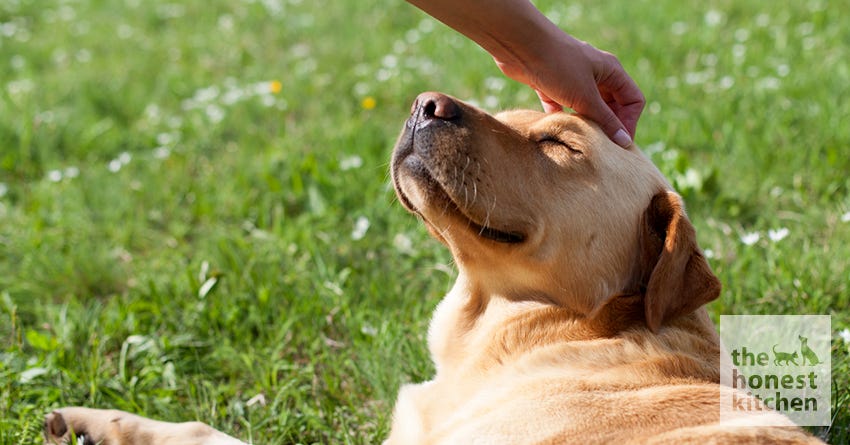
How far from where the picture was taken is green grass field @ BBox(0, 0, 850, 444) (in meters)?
3.36

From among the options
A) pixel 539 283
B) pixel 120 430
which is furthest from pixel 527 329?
pixel 120 430

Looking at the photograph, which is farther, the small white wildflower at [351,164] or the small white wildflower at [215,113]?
the small white wildflower at [215,113]

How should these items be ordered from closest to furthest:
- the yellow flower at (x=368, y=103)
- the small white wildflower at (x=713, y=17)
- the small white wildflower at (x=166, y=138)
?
the small white wildflower at (x=166, y=138) → the yellow flower at (x=368, y=103) → the small white wildflower at (x=713, y=17)

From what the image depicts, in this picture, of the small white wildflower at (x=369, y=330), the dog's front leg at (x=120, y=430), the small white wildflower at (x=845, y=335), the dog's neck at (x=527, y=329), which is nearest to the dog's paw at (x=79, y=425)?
the dog's front leg at (x=120, y=430)

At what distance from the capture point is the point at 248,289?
3879 millimetres

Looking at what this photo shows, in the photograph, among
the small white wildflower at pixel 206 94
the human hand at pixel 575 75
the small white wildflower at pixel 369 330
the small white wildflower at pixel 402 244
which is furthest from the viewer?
the small white wildflower at pixel 206 94

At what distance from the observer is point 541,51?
290 centimetres

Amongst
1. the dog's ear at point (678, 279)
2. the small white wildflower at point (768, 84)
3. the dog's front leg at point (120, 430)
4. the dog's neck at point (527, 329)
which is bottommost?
the dog's front leg at point (120, 430)

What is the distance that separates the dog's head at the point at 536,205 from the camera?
2721 millimetres

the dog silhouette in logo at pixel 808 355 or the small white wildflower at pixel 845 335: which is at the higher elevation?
the small white wildflower at pixel 845 335

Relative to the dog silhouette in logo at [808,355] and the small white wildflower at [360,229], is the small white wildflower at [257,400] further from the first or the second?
the dog silhouette in logo at [808,355]

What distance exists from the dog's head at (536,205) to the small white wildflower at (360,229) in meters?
1.38

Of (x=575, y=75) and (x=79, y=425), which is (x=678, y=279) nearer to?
(x=575, y=75)

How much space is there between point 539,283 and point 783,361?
1.13m
